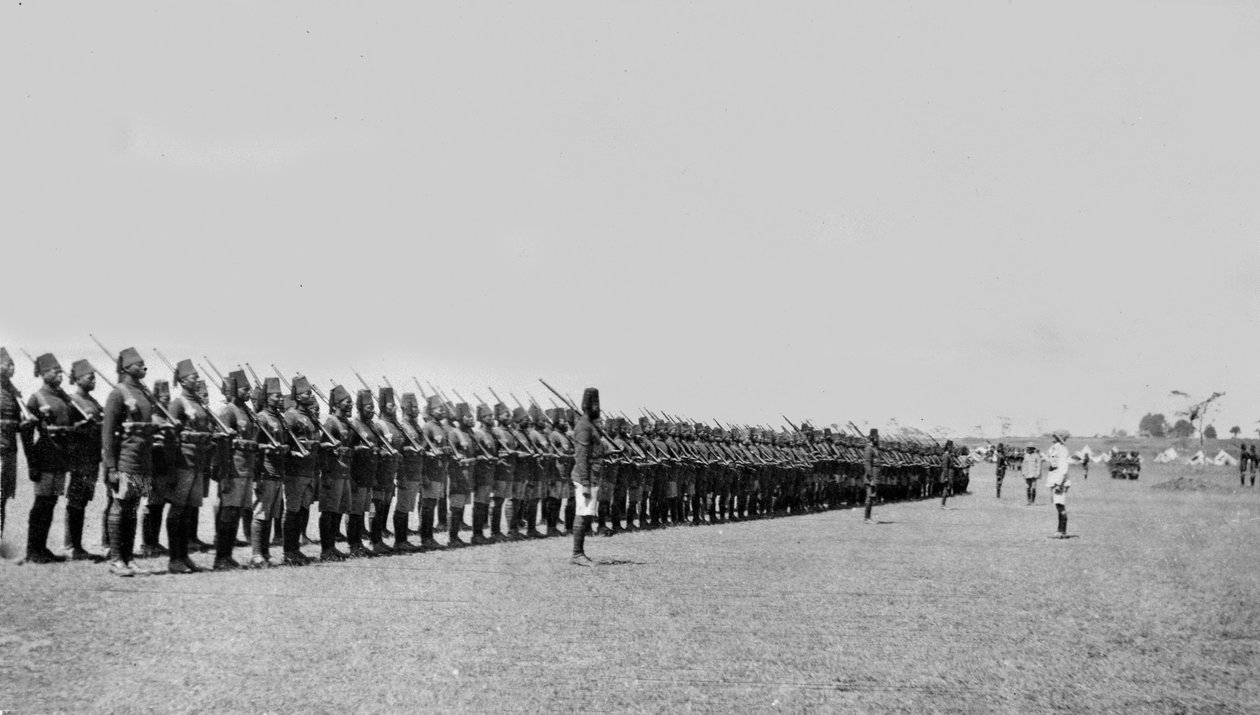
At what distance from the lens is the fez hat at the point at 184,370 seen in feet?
43.8

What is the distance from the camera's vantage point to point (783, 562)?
52.4 ft

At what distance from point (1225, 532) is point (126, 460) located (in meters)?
21.7

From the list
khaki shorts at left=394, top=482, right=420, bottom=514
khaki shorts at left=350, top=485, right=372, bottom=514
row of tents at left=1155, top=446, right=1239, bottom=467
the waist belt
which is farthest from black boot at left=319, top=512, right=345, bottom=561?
row of tents at left=1155, top=446, right=1239, bottom=467

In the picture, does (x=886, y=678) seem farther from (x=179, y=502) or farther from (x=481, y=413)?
(x=481, y=413)

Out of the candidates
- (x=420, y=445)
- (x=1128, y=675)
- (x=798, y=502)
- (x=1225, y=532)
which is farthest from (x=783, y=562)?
(x=798, y=502)

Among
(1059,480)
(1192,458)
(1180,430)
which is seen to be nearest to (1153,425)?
(1180,430)

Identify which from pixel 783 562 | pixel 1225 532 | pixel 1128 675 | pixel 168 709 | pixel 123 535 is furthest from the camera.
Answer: pixel 1225 532

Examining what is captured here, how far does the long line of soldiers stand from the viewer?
40.6 feet

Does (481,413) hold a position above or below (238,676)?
above

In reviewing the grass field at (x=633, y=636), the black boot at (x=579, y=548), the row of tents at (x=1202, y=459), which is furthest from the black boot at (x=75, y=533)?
the row of tents at (x=1202, y=459)

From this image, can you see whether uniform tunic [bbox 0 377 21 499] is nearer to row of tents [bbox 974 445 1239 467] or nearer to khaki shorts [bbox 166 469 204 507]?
khaki shorts [bbox 166 469 204 507]

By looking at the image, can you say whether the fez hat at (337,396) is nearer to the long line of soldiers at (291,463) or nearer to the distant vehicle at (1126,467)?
the long line of soldiers at (291,463)

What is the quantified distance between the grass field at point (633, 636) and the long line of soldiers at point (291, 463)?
0.87 m

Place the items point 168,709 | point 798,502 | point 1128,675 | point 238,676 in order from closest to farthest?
point 168,709, point 238,676, point 1128,675, point 798,502
